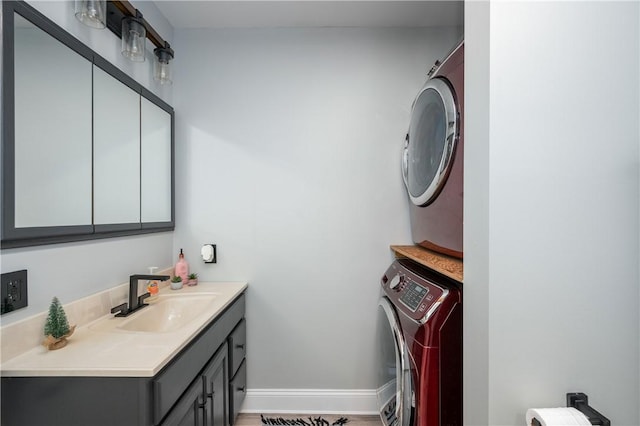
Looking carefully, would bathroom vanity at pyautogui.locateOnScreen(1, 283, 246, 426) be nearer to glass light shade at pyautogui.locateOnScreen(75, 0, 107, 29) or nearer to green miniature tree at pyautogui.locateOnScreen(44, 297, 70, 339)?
green miniature tree at pyautogui.locateOnScreen(44, 297, 70, 339)

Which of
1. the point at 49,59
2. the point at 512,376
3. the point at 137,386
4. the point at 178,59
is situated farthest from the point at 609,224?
the point at 178,59

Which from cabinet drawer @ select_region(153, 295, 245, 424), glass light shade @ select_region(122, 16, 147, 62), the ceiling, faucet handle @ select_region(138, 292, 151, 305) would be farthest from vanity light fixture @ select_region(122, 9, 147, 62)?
cabinet drawer @ select_region(153, 295, 245, 424)

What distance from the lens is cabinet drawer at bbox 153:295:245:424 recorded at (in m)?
0.99

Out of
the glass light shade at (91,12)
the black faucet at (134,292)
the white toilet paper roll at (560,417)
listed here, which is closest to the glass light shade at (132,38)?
the glass light shade at (91,12)

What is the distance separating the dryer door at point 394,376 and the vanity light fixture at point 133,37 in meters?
1.80

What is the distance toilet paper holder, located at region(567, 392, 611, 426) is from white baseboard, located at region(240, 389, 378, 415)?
58.9 inches

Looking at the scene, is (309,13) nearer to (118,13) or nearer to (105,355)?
(118,13)

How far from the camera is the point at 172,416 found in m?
1.06

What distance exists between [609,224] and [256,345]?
2.01 metres

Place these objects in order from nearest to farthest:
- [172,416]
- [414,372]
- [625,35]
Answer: [625,35] → [172,416] → [414,372]

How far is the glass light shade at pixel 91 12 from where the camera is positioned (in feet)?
4.07

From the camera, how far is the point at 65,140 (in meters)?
1.23

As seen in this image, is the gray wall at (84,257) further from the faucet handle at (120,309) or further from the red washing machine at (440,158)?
the red washing machine at (440,158)

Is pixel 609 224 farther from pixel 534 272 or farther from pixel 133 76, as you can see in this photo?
pixel 133 76
